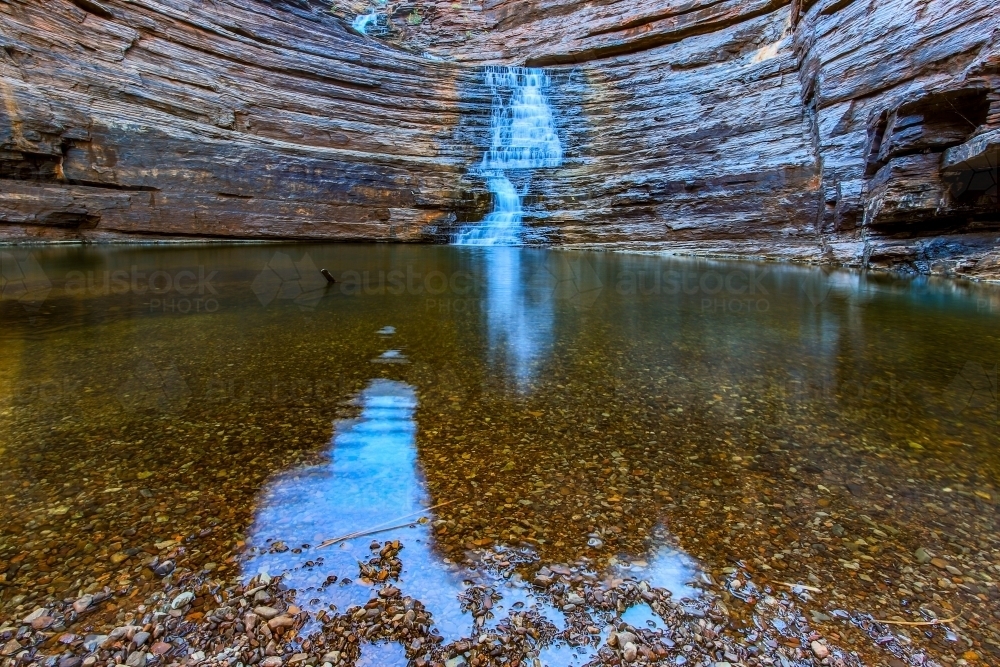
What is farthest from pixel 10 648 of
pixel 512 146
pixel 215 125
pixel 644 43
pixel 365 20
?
pixel 365 20

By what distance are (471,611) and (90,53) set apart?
24605 mm

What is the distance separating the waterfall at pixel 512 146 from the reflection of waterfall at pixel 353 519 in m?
20.0

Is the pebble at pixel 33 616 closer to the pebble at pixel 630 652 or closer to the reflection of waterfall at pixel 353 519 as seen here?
the reflection of waterfall at pixel 353 519

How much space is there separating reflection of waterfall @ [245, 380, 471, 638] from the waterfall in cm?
2000

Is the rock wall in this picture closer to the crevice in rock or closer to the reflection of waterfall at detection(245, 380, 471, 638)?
the crevice in rock

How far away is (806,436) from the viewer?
277 cm

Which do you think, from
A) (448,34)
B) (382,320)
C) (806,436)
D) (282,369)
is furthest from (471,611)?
(448,34)

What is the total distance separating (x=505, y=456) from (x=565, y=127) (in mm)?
24111

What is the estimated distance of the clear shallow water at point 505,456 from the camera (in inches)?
67.6

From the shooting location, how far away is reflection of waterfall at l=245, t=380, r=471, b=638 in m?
1.61

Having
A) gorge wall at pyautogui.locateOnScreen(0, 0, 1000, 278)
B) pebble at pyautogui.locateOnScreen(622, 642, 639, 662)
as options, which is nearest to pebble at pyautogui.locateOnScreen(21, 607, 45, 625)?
pebble at pyautogui.locateOnScreen(622, 642, 639, 662)

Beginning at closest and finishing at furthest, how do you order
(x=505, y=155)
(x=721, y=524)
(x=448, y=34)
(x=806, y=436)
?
(x=721, y=524) < (x=806, y=436) < (x=505, y=155) < (x=448, y=34)

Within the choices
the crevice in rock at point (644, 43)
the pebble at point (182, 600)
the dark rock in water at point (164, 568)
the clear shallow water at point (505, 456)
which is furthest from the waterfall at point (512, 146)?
the pebble at point (182, 600)

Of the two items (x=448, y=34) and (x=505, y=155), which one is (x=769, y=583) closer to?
(x=505, y=155)
